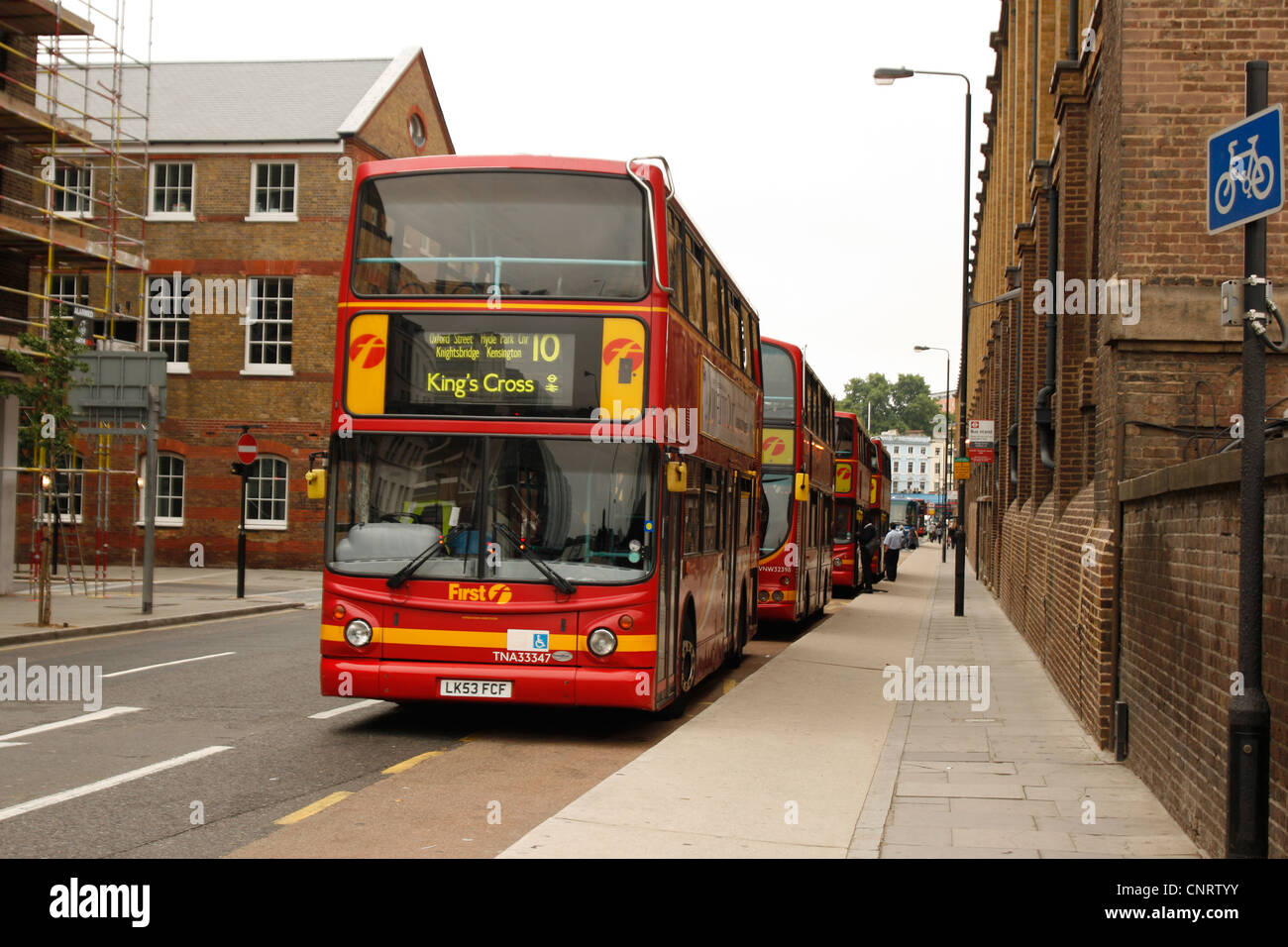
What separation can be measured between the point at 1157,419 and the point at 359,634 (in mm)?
6030

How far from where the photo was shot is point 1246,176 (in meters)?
5.35

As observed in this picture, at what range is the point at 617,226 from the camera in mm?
10078

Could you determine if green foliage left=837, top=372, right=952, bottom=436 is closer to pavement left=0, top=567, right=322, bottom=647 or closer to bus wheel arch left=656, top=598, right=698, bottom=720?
pavement left=0, top=567, right=322, bottom=647

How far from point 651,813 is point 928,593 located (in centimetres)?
2829

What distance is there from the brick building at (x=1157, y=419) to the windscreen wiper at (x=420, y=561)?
4.81 meters

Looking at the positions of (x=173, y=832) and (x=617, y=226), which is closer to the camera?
(x=173, y=832)

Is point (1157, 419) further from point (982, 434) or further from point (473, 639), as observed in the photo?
point (982, 434)

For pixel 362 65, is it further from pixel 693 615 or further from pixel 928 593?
pixel 693 615

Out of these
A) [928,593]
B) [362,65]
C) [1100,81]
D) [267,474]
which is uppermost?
[362,65]

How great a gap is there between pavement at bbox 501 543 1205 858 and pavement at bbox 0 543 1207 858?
16 millimetres

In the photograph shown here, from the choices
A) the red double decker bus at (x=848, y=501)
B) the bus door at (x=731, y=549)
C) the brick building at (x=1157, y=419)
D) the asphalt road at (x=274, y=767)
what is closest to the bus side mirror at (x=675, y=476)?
the asphalt road at (x=274, y=767)

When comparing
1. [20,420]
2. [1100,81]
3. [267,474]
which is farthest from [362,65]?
[1100,81]

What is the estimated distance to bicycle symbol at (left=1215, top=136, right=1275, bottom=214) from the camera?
17.1ft

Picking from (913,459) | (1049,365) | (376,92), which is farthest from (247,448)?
(913,459)
